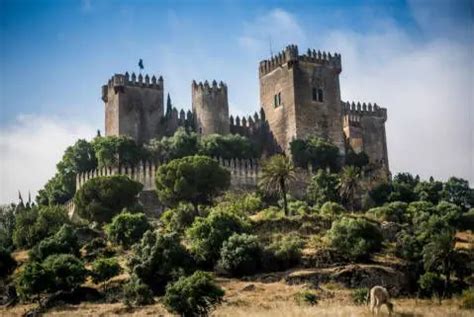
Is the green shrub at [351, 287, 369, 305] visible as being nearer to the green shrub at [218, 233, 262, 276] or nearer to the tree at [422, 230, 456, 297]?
the tree at [422, 230, 456, 297]

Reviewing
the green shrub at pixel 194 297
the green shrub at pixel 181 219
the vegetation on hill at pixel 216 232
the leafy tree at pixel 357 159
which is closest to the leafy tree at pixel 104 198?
the vegetation on hill at pixel 216 232

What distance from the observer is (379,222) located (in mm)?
59219

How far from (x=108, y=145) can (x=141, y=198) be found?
6209 millimetres

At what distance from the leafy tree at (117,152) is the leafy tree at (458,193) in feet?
83.6

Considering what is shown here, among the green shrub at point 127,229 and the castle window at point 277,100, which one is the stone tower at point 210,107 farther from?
the green shrub at point 127,229

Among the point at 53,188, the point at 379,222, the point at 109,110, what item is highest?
the point at 109,110

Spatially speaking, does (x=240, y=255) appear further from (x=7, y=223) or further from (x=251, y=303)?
(x=7, y=223)

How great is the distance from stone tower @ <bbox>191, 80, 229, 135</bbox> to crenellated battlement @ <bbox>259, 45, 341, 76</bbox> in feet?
20.0

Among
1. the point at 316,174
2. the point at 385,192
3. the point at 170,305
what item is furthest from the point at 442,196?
the point at 170,305

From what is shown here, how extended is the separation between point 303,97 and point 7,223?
93.2 feet

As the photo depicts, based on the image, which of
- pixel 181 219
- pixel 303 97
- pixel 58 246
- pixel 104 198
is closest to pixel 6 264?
pixel 58 246

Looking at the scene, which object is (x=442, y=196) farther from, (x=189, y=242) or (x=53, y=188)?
(x=53, y=188)

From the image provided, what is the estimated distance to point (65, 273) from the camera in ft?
159

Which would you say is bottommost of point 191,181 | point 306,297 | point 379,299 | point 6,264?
point 306,297
